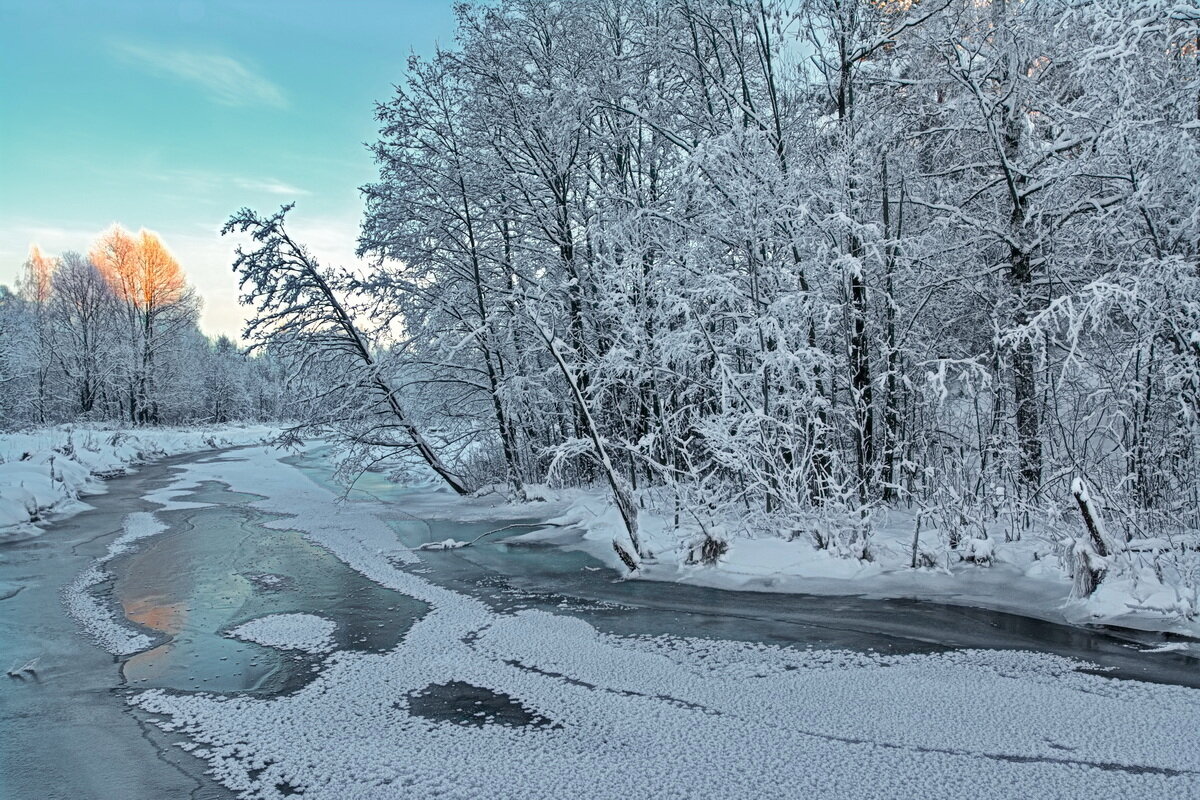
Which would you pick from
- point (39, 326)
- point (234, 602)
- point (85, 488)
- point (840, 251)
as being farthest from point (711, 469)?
point (39, 326)

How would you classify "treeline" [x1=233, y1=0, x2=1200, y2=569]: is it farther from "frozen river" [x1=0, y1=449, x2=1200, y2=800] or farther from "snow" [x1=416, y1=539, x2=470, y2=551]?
"snow" [x1=416, y1=539, x2=470, y2=551]

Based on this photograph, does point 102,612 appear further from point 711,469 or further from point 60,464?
point 60,464

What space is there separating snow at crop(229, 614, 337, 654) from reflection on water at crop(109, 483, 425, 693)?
0.09 m

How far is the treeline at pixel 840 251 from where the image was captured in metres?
6.40

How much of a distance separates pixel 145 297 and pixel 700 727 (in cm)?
4517

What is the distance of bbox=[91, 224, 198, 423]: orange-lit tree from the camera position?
38344 mm

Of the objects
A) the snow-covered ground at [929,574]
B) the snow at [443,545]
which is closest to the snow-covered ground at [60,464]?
the snow at [443,545]

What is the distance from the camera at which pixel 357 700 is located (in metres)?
4.12

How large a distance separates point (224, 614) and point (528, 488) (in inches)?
273

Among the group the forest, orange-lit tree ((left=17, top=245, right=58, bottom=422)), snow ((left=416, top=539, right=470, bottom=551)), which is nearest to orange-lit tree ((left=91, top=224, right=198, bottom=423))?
orange-lit tree ((left=17, top=245, right=58, bottom=422))

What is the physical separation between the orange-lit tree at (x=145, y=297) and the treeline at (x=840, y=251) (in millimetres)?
30868

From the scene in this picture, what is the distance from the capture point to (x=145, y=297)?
1560 inches

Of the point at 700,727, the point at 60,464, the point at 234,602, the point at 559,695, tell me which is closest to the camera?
the point at 700,727

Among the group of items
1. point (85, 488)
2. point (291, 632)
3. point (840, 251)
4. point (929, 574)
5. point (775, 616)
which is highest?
point (840, 251)
